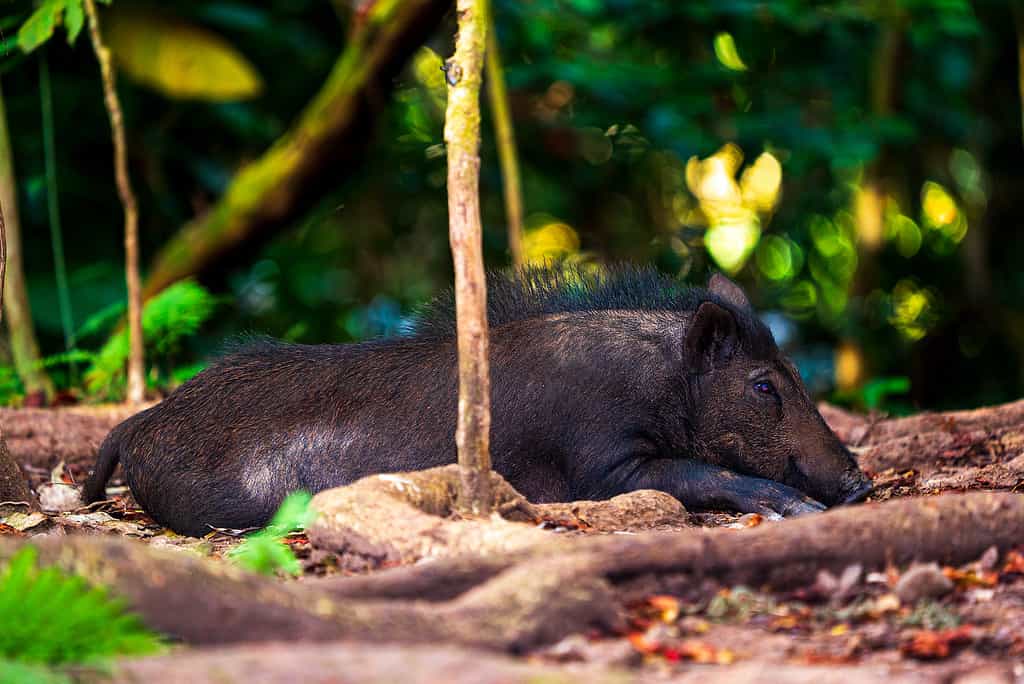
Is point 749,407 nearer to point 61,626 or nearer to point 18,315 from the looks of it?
point 61,626

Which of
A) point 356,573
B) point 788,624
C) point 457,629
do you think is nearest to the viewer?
point 457,629

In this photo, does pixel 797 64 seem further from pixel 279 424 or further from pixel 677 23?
pixel 279 424

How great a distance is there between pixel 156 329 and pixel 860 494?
5.86 metres

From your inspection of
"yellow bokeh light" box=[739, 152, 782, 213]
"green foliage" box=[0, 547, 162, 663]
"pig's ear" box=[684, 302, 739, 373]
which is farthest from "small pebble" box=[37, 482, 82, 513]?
"yellow bokeh light" box=[739, 152, 782, 213]

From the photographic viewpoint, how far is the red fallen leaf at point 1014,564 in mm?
4113

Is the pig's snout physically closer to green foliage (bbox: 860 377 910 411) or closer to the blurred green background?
the blurred green background

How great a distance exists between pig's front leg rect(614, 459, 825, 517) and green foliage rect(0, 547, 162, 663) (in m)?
3.03

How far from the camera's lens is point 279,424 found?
5.97 metres

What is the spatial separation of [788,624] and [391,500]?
1.42 meters

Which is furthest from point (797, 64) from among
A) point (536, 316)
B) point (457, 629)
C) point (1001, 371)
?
point (457, 629)

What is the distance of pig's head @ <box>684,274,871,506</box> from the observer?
604 centimetres

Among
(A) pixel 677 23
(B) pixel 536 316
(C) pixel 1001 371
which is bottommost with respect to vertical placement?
(C) pixel 1001 371

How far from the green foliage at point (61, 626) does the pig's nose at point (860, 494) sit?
352 centimetres

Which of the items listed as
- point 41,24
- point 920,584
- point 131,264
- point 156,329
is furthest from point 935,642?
point 156,329
